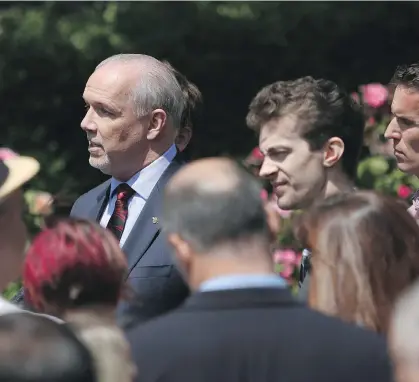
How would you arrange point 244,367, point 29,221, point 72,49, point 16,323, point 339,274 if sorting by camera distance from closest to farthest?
point 16,323 < point 244,367 < point 339,274 < point 29,221 < point 72,49

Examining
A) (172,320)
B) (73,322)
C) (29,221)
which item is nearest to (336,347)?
(172,320)

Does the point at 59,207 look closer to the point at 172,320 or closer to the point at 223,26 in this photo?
the point at 223,26

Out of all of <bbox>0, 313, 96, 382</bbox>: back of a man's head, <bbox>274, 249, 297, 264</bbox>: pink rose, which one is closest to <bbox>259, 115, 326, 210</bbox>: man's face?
<bbox>0, 313, 96, 382</bbox>: back of a man's head

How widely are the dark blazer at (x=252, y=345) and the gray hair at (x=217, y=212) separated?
0.13m

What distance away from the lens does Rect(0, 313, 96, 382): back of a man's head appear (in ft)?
8.05

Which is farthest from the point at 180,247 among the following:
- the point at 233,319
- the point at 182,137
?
the point at 182,137

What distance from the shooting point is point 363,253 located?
330 cm

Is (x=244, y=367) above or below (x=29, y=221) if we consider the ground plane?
above

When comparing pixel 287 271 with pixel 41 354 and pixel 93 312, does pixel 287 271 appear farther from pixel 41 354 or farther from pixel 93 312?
pixel 41 354

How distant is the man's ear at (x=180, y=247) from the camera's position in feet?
9.68

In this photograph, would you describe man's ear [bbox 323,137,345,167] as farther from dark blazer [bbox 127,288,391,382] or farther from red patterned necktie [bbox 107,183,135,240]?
dark blazer [bbox 127,288,391,382]

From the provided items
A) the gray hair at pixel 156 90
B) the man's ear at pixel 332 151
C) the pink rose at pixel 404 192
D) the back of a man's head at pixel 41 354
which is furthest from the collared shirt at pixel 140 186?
the pink rose at pixel 404 192

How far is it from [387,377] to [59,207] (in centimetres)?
451

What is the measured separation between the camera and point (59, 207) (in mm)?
7191
